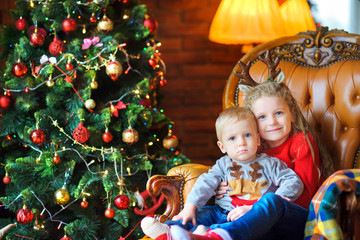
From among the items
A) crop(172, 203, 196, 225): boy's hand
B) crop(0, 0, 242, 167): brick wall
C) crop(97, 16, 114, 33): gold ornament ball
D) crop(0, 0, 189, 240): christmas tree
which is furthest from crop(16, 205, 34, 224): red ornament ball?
crop(0, 0, 242, 167): brick wall

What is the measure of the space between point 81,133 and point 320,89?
3.94ft

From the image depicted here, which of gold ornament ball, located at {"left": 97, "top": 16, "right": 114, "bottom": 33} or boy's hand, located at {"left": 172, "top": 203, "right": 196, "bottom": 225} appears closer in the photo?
boy's hand, located at {"left": 172, "top": 203, "right": 196, "bottom": 225}

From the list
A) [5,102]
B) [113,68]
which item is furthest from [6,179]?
[113,68]

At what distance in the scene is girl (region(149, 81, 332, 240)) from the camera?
1.71m

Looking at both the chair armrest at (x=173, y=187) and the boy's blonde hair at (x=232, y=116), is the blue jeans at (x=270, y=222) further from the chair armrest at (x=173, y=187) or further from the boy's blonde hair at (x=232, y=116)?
the boy's blonde hair at (x=232, y=116)

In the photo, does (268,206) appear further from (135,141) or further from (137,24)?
(137,24)

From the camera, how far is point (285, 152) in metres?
2.08

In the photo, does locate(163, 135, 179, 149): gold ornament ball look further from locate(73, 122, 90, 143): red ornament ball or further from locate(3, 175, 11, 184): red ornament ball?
locate(3, 175, 11, 184): red ornament ball

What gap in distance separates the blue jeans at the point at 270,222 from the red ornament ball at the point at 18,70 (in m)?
1.20

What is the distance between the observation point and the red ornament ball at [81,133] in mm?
2424

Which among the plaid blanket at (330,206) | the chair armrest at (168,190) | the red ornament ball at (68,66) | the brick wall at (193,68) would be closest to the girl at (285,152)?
the plaid blanket at (330,206)

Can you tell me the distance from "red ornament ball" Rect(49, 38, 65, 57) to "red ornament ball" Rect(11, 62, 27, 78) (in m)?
0.16

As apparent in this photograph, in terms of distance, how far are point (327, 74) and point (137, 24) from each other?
1.08 m

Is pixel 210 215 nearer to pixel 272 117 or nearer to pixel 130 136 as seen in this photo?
pixel 272 117
